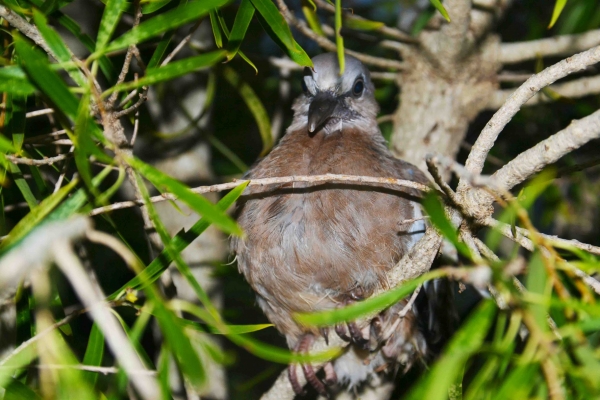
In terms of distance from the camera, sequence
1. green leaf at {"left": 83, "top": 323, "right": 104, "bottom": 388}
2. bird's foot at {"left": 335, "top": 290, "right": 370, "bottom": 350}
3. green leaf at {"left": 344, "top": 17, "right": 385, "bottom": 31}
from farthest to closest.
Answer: green leaf at {"left": 344, "top": 17, "right": 385, "bottom": 31}
bird's foot at {"left": 335, "top": 290, "right": 370, "bottom": 350}
green leaf at {"left": 83, "top": 323, "right": 104, "bottom": 388}

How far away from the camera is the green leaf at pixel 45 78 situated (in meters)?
0.92

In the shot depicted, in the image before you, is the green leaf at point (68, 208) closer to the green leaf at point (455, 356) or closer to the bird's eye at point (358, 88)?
the green leaf at point (455, 356)

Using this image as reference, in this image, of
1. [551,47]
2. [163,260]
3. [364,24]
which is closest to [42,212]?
[163,260]

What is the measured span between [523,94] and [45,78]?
32.5 inches

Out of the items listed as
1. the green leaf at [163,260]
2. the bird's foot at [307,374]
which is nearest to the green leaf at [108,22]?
→ the green leaf at [163,260]

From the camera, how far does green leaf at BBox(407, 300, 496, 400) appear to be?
776 mm

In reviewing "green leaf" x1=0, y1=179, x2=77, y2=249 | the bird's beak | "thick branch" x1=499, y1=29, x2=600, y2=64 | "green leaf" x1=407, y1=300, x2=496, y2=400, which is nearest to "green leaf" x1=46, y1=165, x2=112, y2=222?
"green leaf" x1=0, y1=179, x2=77, y2=249

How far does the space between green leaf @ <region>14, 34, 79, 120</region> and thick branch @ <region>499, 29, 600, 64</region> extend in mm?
1699

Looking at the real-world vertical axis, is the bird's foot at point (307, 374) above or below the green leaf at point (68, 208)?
below

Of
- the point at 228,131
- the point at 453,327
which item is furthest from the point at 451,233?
the point at 228,131

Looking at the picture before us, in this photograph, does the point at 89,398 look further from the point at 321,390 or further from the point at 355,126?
the point at 355,126

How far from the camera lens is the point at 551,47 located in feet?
7.20

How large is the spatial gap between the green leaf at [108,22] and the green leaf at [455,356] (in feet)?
2.39

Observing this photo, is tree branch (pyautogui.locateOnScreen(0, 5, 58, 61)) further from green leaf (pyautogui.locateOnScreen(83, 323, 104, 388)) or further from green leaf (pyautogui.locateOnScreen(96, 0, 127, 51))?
green leaf (pyautogui.locateOnScreen(83, 323, 104, 388))
